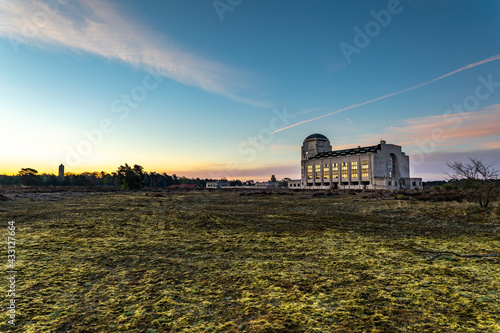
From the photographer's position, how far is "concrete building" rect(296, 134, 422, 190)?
10244cm

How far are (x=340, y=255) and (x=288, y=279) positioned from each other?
2786mm

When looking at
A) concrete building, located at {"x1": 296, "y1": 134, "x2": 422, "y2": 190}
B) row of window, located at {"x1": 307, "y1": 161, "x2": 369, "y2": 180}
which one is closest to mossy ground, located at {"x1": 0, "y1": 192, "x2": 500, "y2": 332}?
concrete building, located at {"x1": 296, "y1": 134, "x2": 422, "y2": 190}

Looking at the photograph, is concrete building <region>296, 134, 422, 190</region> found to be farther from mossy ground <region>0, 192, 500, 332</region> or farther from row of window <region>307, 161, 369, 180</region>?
mossy ground <region>0, 192, 500, 332</region>

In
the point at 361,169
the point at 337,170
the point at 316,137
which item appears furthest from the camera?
the point at 316,137

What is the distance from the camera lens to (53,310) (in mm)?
4082

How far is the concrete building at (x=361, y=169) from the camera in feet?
336

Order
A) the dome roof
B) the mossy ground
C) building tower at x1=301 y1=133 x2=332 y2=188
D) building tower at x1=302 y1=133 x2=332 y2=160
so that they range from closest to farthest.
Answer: the mossy ground
building tower at x1=301 y1=133 x2=332 y2=188
building tower at x1=302 y1=133 x2=332 y2=160
the dome roof

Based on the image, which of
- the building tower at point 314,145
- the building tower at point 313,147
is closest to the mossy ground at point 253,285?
the building tower at point 313,147

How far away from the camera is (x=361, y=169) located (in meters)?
107

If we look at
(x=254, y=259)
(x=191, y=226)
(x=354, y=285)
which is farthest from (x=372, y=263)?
(x=191, y=226)

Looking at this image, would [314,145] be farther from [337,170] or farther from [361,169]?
[361,169]

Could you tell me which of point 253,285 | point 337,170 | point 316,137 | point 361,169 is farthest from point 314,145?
point 253,285

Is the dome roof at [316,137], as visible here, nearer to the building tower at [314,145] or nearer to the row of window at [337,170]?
the building tower at [314,145]

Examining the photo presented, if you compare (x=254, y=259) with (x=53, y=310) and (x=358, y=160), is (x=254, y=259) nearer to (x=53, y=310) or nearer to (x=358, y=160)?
(x=53, y=310)
